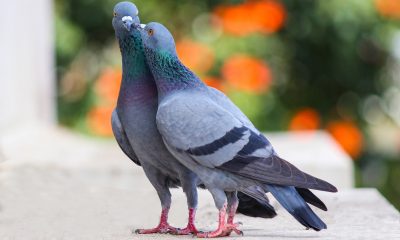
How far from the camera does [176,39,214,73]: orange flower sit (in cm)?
943

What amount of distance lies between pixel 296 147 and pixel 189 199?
4.32 m

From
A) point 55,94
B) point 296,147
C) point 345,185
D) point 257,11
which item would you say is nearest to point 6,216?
point 345,185

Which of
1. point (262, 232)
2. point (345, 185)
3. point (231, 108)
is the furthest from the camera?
point (345, 185)

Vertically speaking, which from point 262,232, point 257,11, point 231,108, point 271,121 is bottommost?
point 262,232

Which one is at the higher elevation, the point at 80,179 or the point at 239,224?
the point at 80,179

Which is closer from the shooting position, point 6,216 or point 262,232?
point 262,232

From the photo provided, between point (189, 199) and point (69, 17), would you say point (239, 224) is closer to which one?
point (189, 199)

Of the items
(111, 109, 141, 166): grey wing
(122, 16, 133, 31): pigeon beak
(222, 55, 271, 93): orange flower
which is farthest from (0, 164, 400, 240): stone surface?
(222, 55, 271, 93): orange flower

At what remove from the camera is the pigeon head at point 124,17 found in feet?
14.6

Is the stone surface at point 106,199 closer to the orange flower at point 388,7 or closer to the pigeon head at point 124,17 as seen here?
the pigeon head at point 124,17

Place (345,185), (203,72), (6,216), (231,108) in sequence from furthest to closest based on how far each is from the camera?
(203,72)
(345,185)
(6,216)
(231,108)

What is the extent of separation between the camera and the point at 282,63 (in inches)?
410

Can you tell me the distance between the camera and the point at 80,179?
24.6 feet

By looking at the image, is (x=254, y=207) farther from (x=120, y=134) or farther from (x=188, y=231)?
(x=120, y=134)
